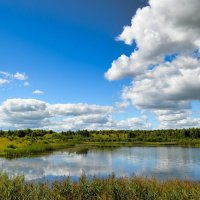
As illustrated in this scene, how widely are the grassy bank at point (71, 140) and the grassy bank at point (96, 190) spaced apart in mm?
42331

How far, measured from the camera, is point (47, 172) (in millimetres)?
41219

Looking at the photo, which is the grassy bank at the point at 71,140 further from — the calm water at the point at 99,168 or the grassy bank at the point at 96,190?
the grassy bank at the point at 96,190

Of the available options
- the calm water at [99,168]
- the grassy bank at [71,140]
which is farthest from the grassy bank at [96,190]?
the grassy bank at [71,140]

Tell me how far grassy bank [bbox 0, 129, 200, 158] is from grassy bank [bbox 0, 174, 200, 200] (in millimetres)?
42331

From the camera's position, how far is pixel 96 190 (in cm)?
2086

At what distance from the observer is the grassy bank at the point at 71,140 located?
6938 cm

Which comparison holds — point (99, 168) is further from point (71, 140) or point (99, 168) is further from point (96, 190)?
point (71, 140)

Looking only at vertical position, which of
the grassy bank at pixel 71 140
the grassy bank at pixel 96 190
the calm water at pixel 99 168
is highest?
the grassy bank at pixel 71 140

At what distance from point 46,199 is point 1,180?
14.9 feet

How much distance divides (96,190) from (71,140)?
105 m

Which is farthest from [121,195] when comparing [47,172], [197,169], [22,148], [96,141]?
[96,141]

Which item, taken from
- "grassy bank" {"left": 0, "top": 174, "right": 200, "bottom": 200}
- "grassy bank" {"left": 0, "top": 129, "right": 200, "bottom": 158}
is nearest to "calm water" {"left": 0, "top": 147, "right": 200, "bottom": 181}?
"grassy bank" {"left": 0, "top": 174, "right": 200, "bottom": 200}

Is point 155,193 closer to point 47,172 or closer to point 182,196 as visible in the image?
point 182,196

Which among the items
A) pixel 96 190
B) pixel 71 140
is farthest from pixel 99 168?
pixel 71 140
